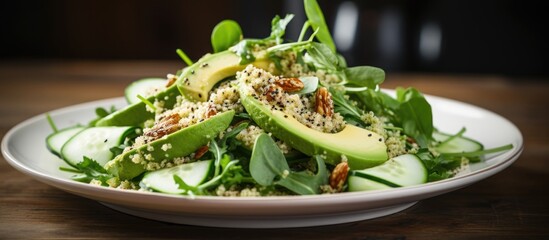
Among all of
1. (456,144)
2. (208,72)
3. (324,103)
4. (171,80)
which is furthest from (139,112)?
(456,144)

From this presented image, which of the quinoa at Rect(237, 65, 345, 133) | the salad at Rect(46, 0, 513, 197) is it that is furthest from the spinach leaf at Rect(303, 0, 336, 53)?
the quinoa at Rect(237, 65, 345, 133)

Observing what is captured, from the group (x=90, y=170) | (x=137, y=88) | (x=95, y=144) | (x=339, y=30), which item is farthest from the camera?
(x=339, y=30)

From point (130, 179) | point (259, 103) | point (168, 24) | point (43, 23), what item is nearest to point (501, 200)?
point (259, 103)

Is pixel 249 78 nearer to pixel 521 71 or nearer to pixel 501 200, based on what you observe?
pixel 501 200

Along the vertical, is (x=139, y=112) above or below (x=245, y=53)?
below

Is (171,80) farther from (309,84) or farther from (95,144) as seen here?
(309,84)

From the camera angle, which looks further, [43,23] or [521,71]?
[43,23]

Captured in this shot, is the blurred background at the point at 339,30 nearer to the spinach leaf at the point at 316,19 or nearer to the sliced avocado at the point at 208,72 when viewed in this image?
the spinach leaf at the point at 316,19
